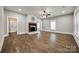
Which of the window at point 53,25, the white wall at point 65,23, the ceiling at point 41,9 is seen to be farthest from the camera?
the window at point 53,25

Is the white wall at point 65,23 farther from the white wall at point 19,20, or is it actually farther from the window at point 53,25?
the white wall at point 19,20

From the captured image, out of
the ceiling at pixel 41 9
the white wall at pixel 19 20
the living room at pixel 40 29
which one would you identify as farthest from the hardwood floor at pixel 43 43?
the ceiling at pixel 41 9

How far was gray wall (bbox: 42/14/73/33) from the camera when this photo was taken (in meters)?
1.88

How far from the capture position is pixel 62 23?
204 cm

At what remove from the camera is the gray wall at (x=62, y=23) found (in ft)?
6.17

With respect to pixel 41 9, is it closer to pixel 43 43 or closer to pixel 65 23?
pixel 65 23

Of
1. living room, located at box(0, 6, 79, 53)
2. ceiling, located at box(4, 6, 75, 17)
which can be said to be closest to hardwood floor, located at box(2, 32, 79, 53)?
living room, located at box(0, 6, 79, 53)

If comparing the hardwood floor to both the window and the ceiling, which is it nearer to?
the window

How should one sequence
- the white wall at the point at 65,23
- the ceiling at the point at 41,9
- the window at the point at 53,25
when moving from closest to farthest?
the ceiling at the point at 41,9, the white wall at the point at 65,23, the window at the point at 53,25

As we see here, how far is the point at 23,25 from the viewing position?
205cm

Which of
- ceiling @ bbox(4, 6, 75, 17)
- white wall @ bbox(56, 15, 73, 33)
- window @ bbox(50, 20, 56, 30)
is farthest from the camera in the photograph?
window @ bbox(50, 20, 56, 30)
